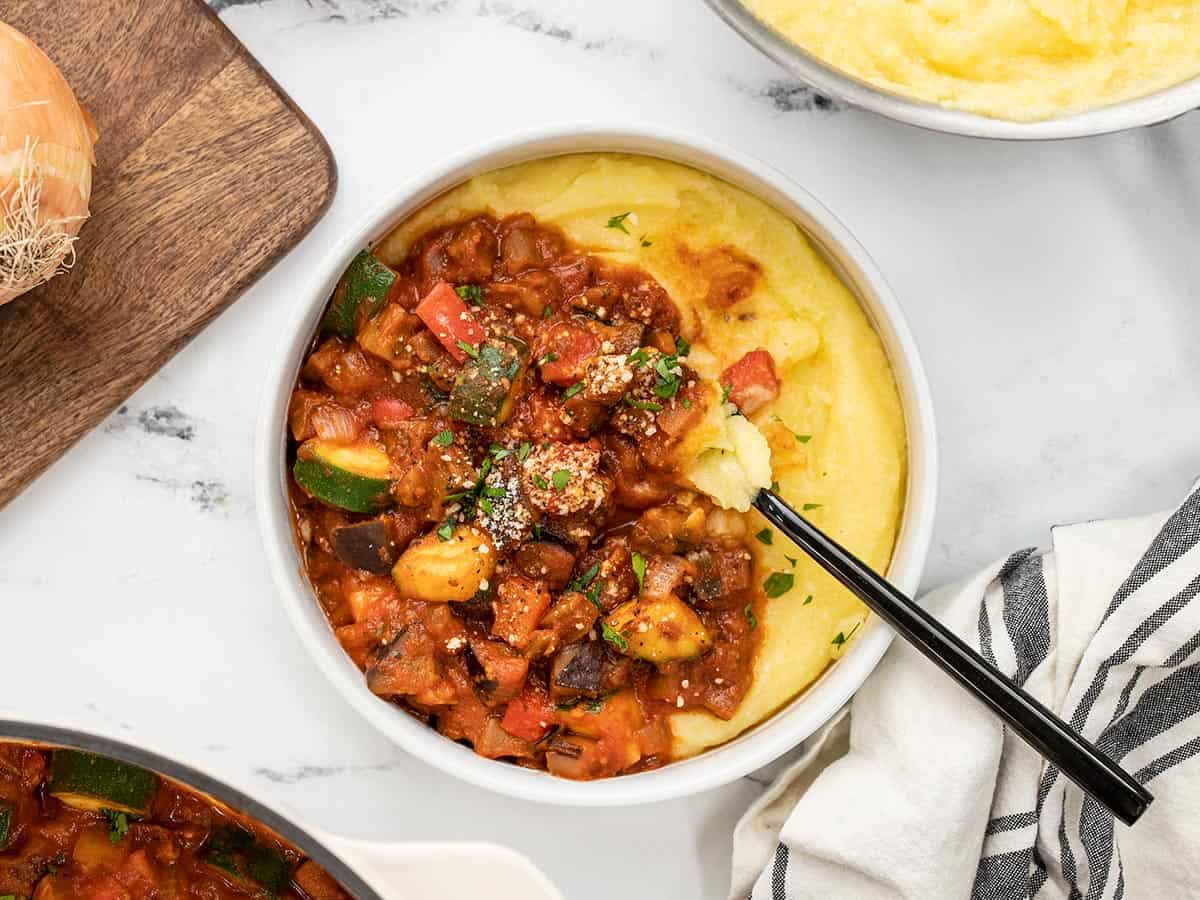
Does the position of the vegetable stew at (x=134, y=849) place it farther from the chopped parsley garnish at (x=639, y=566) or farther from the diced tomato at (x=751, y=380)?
the diced tomato at (x=751, y=380)

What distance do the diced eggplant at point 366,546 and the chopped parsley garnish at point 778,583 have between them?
816 millimetres

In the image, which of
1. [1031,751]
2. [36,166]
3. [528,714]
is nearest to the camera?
[36,166]

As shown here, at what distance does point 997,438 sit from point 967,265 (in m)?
0.43

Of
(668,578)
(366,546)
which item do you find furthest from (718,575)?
(366,546)

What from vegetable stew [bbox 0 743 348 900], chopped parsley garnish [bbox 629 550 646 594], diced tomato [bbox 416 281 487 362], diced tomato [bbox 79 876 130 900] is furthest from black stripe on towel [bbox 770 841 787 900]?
diced tomato [bbox 79 876 130 900]

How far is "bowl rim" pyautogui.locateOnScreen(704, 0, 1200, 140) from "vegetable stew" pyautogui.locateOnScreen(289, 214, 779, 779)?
55cm

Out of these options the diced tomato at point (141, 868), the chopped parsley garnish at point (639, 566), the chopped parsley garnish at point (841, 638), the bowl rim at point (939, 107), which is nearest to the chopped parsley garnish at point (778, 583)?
the chopped parsley garnish at point (841, 638)

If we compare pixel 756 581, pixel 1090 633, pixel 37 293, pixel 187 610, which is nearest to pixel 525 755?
pixel 756 581

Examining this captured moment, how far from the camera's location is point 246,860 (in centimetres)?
290

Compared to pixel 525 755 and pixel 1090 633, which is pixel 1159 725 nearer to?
pixel 1090 633

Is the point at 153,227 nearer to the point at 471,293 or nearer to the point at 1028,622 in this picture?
the point at 471,293

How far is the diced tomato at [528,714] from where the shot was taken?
2713mm

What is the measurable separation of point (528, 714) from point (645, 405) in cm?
74

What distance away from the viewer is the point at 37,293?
283cm
